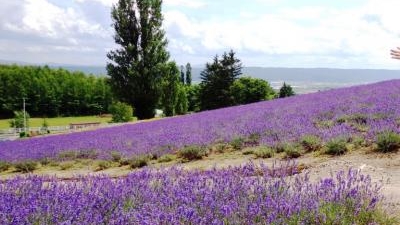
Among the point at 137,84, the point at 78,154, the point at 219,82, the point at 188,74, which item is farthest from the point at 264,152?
the point at 188,74

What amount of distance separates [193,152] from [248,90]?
6766 cm

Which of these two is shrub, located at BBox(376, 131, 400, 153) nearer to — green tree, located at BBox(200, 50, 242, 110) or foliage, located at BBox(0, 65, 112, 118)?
green tree, located at BBox(200, 50, 242, 110)

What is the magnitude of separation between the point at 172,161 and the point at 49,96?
100385 millimetres

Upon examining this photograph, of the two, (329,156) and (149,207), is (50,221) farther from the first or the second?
(329,156)

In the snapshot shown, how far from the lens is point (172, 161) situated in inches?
400

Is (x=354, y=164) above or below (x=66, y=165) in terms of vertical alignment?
above

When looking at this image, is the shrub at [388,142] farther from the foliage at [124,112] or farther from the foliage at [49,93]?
the foliage at [49,93]

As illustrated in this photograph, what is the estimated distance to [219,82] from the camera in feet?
238

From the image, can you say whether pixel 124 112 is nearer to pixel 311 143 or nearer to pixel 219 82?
pixel 219 82

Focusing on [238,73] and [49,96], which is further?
[49,96]

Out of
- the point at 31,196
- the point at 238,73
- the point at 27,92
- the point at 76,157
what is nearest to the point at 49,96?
the point at 27,92

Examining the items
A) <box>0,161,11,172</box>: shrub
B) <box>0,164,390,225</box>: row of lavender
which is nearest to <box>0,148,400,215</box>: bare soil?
<box>0,164,390,225</box>: row of lavender

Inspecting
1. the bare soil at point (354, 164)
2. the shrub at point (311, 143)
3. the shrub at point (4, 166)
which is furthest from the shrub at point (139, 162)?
the shrub at point (4, 166)

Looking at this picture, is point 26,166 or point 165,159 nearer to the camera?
point 165,159
